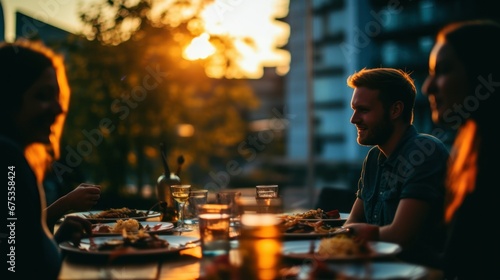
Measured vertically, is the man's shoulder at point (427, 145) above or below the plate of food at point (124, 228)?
above

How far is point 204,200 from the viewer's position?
8.27 ft

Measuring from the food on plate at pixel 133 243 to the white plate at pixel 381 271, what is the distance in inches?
26.6

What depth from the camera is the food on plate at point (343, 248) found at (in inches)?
64.7

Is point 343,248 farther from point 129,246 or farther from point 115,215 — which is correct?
point 115,215

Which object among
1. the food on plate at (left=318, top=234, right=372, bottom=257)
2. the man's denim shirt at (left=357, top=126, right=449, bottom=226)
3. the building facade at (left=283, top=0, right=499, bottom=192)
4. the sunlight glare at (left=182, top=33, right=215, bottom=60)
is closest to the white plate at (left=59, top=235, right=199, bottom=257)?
the food on plate at (left=318, top=234, right=372, bottom=257)

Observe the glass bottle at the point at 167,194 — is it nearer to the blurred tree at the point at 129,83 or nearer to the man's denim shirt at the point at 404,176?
the man's denim shirt at the point at 404,176

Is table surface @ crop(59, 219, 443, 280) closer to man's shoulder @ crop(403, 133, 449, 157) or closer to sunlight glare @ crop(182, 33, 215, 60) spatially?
man's shoulder @ crop(403, 133, 449, 157)

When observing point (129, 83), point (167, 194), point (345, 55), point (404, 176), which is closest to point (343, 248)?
point (404, 176)

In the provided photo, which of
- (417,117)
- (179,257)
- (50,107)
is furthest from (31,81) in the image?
(417,117)

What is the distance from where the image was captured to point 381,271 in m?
1.49

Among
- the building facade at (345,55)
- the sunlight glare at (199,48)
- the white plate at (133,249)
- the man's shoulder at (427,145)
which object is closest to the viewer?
the white plate at (133,249)

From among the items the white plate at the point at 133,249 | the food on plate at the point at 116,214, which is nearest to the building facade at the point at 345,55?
the food on plate at the point at 116,214

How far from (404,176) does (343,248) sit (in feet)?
2.95

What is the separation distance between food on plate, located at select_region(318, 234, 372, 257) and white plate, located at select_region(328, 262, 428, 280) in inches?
2.4
